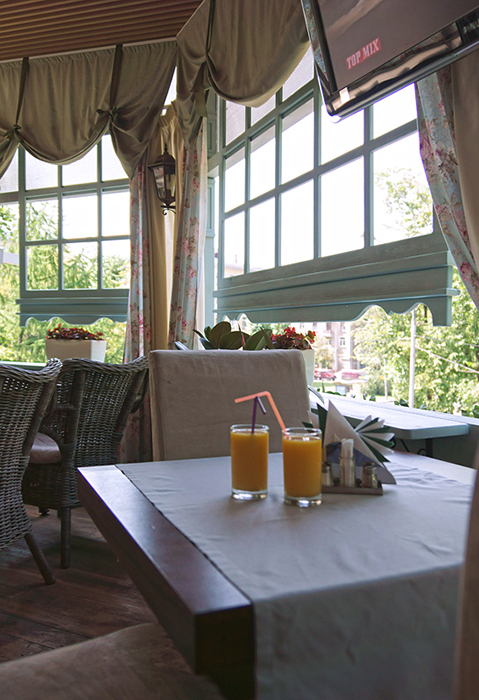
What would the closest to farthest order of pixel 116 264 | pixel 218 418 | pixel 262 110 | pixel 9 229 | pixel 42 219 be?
pixel 218 418 < pixel 262 110 < pixel 116 264 < pixel 42 219 < pixel 9 229

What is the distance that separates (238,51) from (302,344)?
1.63 m

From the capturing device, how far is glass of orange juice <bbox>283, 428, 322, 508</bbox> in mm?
844

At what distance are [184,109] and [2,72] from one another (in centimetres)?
196

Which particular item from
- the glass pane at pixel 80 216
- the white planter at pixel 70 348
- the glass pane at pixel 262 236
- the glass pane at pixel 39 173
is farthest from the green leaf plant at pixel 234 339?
the glass pane at pixel 39 173

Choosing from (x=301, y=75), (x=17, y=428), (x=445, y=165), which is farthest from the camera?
(x=301, y=75)

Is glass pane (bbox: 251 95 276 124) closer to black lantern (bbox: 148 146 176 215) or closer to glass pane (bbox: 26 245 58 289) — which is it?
black lantern (bbox: 148 146 176 215)

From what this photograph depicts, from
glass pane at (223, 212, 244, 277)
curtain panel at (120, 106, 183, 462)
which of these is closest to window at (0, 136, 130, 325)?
curtain panel at (120, 106, 183, 462)

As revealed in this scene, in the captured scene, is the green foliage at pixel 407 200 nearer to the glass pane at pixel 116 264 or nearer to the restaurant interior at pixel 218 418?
the restaurant interior at pixel 218 418

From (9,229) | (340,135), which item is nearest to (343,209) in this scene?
(340,135)

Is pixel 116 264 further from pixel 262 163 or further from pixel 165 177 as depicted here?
pixel 262 163

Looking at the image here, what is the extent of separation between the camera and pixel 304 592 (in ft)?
1.75

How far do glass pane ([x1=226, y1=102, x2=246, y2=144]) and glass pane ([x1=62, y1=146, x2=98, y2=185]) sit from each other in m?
1.26

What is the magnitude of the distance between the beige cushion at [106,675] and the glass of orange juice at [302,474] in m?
0.29

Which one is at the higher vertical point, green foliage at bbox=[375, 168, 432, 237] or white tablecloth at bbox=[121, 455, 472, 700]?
green foliage at bbox=[375, 168, 432, 237]
